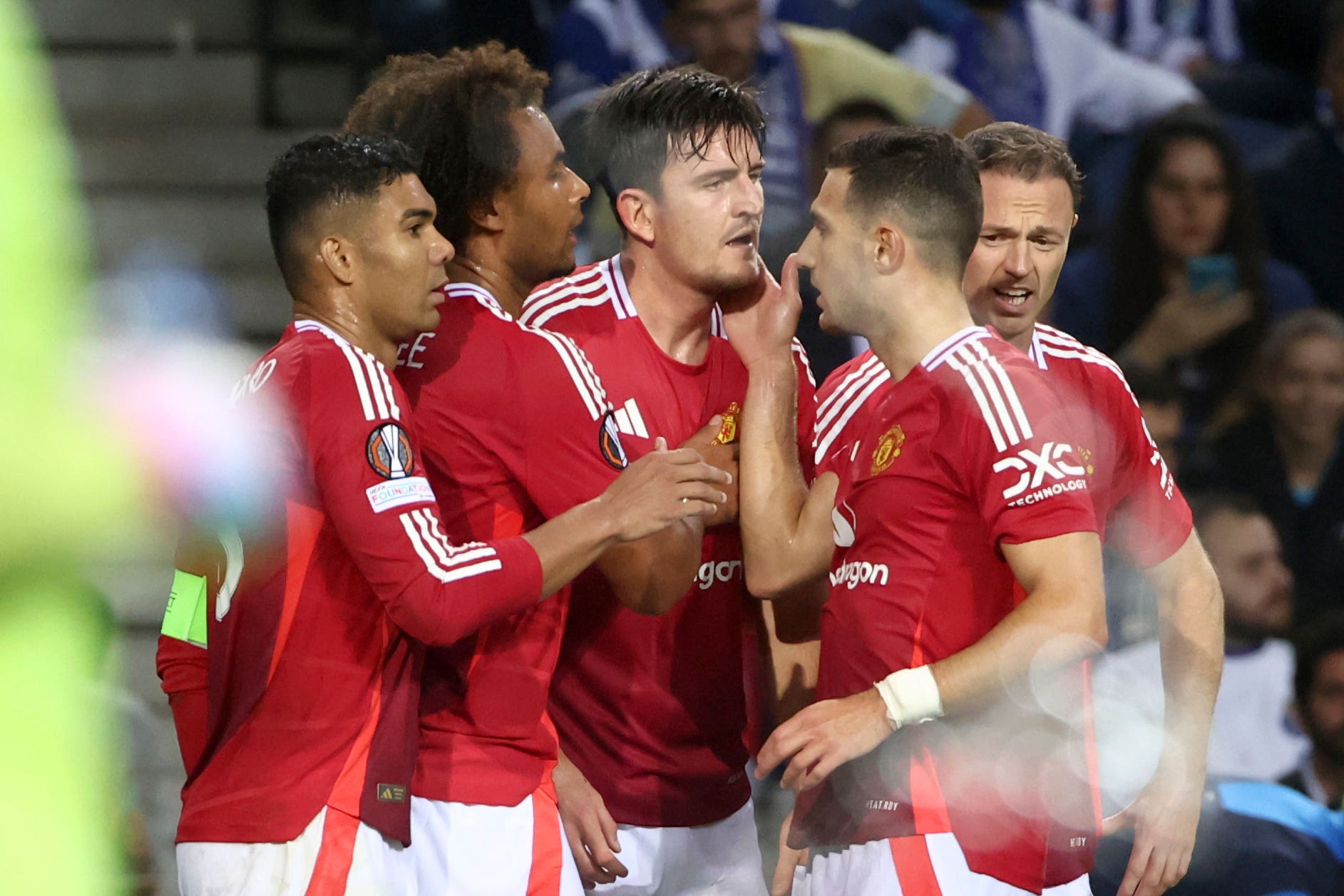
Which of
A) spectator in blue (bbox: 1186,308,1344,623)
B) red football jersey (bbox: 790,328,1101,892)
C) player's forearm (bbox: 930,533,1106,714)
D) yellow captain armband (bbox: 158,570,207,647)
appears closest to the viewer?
player's forearm (bbox: 930,533,1106,714)

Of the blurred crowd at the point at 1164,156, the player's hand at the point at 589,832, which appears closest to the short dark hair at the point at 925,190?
the player's hand at the point at 589,832

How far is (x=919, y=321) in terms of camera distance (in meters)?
2.22

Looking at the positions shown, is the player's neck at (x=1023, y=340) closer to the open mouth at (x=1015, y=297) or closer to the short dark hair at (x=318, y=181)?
the open mouth at (x=1015, y=297)

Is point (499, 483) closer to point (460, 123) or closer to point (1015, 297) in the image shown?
point (460, 123)

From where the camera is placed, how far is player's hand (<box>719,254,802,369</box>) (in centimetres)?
258

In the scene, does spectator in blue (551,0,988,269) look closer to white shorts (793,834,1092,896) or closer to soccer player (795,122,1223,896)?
soccer player (795,122,1223,896)

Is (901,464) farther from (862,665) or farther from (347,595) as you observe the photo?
(347,595)

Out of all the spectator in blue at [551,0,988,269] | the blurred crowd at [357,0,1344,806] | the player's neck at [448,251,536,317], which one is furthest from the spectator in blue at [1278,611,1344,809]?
the player's neck at [448,251,536,317]

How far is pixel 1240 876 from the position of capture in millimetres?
4141

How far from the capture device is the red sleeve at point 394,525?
78.3 inches

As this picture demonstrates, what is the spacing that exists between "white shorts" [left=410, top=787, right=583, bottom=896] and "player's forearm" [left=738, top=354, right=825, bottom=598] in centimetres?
55

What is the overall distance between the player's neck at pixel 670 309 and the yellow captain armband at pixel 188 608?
94 centimetres

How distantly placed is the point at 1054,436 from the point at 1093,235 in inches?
106

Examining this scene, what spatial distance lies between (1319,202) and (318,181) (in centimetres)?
342
